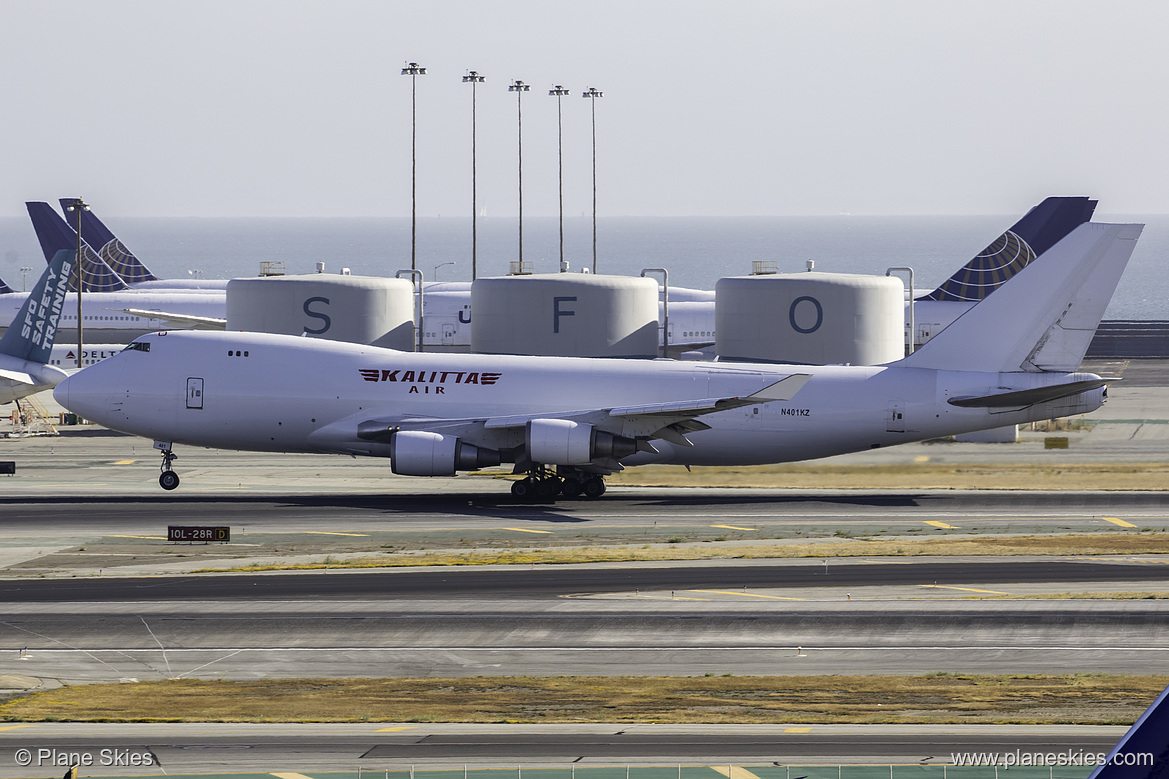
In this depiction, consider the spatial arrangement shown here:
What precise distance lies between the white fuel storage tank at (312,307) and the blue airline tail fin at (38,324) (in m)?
10.7

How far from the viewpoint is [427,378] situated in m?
53.6

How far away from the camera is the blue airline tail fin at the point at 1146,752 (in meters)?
13.6

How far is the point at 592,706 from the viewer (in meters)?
26.0

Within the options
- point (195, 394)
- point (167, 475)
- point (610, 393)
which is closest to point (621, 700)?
point (610, 393)

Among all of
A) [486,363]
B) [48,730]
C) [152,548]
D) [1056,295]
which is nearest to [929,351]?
[1056,295]

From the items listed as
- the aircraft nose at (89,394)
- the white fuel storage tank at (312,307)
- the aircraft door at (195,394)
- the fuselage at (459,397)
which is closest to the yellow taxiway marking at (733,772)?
the fuselage at (459,397)

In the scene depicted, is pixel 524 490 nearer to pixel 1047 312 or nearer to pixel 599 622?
pixel 599 622

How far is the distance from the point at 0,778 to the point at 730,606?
62.7 ft

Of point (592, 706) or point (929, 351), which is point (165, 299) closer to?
point (929, 351)

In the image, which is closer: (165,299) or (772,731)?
(772,731)

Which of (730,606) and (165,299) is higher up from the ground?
(165,299)

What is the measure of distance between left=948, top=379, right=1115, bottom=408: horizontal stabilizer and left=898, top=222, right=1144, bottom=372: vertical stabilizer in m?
1.31

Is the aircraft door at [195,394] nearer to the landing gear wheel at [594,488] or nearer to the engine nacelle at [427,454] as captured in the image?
the engine nacelle at [427,454]

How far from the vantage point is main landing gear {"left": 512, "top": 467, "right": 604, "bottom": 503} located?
54.0 meters
